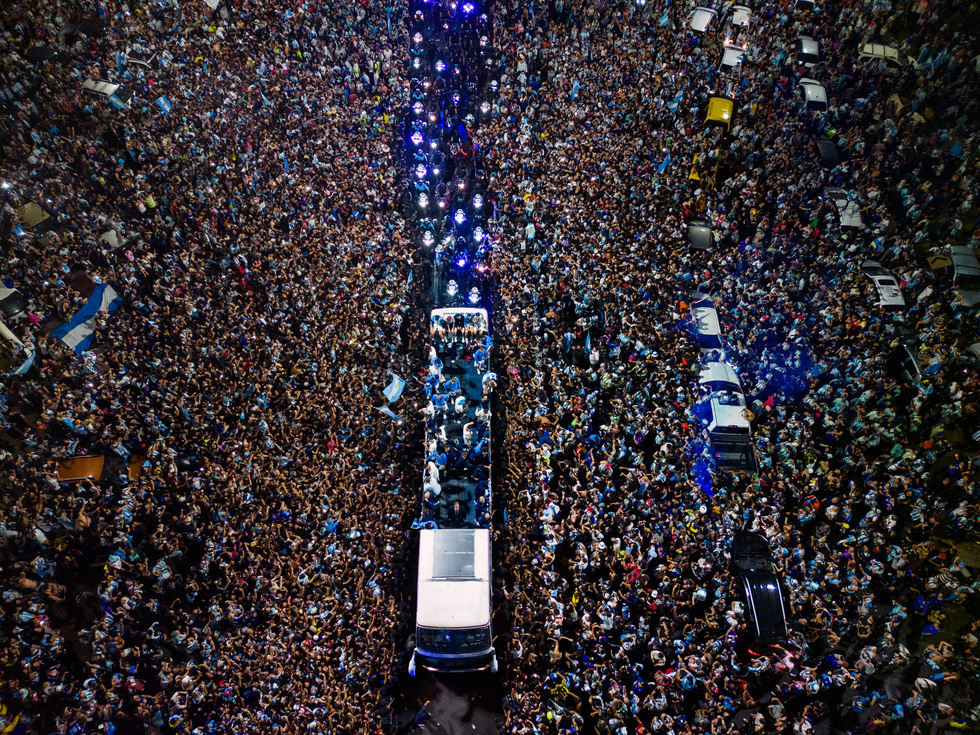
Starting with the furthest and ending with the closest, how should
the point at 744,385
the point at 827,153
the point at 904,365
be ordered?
the point at 827,153 → the point at 744,385 → the point at 904,365

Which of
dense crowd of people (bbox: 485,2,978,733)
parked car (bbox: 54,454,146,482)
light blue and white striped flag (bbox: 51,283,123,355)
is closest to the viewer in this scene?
dense crowd of people (bbox: 485,2,978,733)

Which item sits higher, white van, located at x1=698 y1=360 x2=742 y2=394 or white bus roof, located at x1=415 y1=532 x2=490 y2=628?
white van, located at x1=698 y1=360 x2=742 y2=394

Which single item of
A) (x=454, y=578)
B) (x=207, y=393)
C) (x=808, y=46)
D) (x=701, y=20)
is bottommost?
(x=454, y=578)

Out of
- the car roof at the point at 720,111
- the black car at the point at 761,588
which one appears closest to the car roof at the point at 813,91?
the car roof at the point at 720,111

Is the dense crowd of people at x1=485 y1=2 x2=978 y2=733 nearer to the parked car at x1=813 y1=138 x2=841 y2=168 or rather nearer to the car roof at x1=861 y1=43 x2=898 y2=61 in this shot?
the parked car at x1=813 y1=138 x2=841 y2=168

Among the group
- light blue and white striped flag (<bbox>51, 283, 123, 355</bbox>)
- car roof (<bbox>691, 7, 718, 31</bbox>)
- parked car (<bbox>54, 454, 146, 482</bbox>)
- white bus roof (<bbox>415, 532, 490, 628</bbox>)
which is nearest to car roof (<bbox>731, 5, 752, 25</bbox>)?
car roof (<bbox>691, 7, 718, 31</bbox>)

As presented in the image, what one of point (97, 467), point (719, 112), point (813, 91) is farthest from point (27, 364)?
point (813, 91)

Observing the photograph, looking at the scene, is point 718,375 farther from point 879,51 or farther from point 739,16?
point 739,16

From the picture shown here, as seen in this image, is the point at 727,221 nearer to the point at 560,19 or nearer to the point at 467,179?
the point at 467,179
